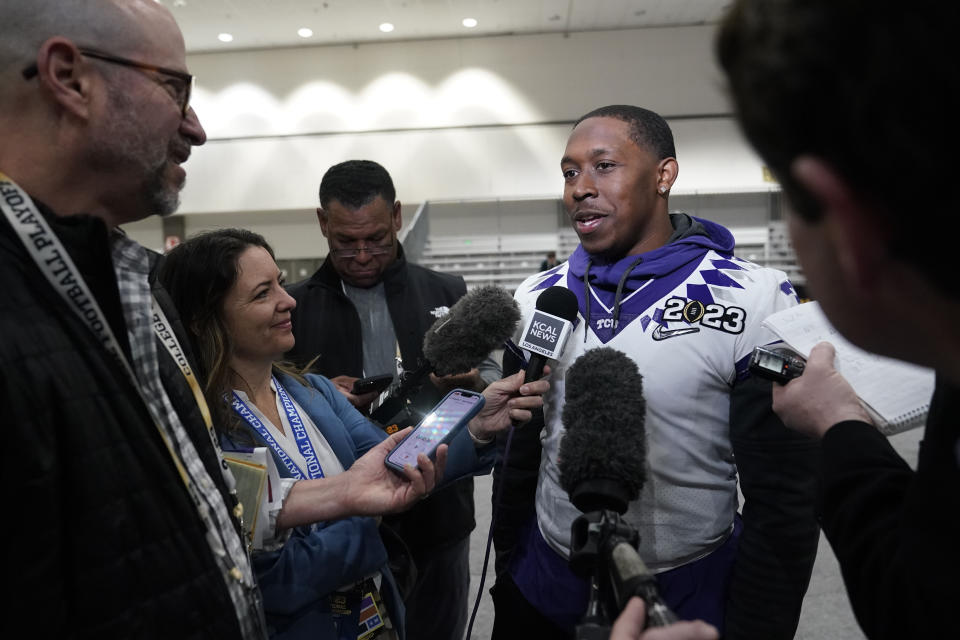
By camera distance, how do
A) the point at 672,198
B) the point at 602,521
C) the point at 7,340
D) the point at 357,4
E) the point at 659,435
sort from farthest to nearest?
the point at 672,198
the point at 357,4
the point at 659,435
the point at 602,521
the point at 7,340

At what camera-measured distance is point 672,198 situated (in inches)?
392

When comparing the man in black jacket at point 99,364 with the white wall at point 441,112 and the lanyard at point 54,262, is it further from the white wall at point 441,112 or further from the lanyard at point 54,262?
the white wall at point 441,112

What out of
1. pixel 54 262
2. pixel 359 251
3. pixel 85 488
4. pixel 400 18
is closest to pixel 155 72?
pixel 54 262

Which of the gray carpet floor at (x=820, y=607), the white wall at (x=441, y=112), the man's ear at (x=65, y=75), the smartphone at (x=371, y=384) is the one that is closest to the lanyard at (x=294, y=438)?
the smartphone at (x=371, y=384)

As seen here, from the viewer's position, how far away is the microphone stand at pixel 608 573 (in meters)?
0.71

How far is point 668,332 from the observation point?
55.1 inches

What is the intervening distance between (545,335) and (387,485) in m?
0.46

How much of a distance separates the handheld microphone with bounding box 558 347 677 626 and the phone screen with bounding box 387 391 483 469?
0.21 m

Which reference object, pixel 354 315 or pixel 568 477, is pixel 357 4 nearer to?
pixel 354 315

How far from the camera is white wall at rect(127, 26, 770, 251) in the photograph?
10.0 meters

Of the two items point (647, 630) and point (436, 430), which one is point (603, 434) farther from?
point (647, 630)

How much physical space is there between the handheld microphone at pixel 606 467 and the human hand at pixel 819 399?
0.27 metres

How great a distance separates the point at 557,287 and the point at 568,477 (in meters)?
0.50

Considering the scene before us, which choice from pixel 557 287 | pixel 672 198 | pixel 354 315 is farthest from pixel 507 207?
pixel 557 287
